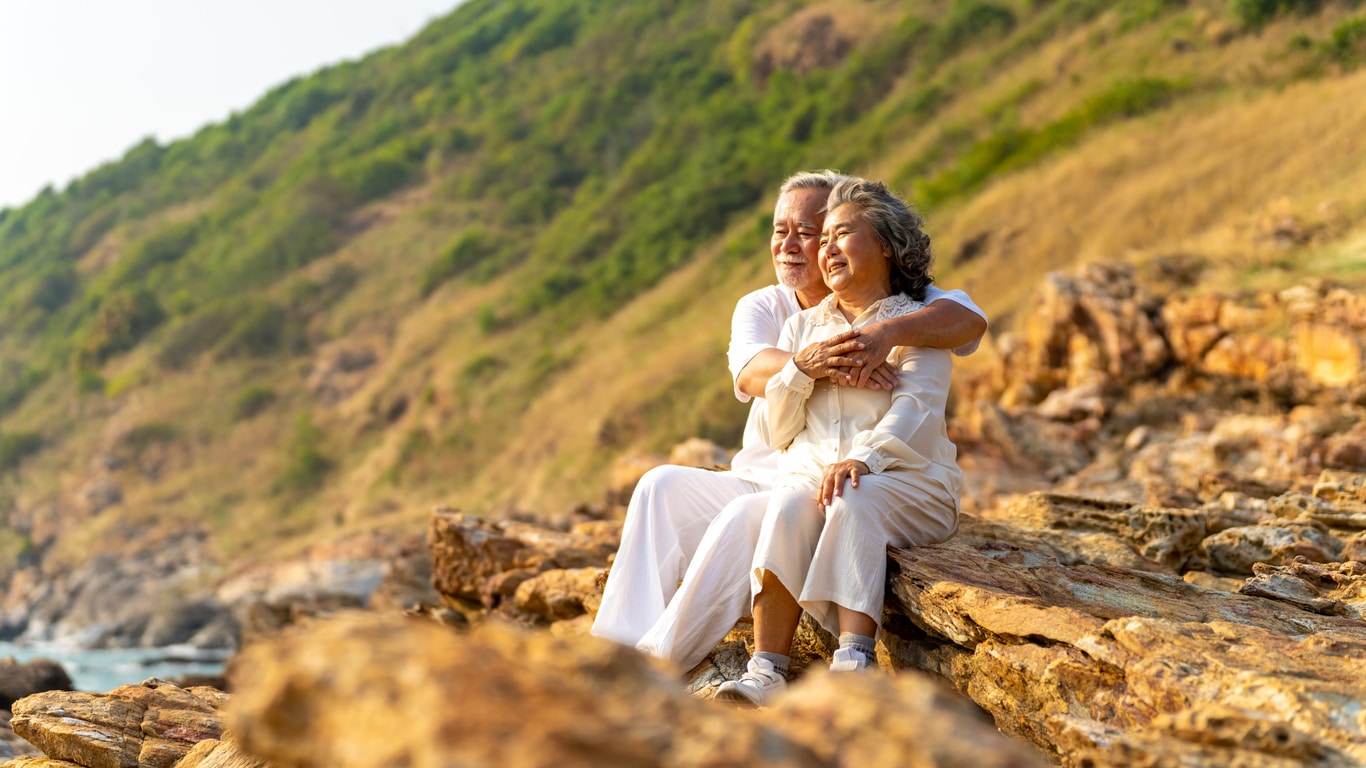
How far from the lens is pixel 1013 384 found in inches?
503

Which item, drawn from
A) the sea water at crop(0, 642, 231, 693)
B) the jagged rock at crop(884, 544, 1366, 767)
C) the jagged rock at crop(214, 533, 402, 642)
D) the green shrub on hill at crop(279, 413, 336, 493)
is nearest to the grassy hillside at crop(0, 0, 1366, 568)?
the green shrub on hill at crop(279, 413, 336, 493)

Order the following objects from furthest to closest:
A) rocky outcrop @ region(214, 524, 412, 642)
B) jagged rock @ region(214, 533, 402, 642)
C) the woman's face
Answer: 1. jagged rock @ region(214, 533, 402, 642)
2. rocky outcrop @ region(214, 524, 412, 642)
3. the woman's face

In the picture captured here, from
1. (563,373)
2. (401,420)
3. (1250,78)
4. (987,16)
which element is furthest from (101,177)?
(1250,78)

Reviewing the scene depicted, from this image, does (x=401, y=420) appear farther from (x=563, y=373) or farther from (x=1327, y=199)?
(x=1327, y=199)

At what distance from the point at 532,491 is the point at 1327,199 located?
50.4 ft

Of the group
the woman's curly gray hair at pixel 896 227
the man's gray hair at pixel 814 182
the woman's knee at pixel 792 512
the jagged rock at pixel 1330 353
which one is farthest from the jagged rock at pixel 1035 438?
the woman's knee at pixel 792 512

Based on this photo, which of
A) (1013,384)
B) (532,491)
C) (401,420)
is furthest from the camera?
(401,420)

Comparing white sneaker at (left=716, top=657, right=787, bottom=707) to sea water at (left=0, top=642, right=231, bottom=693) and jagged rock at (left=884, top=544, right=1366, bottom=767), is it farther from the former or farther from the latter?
sea water at (left=0, top=642, right=231, bottom=693)

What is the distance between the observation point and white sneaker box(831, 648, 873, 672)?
3.43 meters

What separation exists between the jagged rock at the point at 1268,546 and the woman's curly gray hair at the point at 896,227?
1952 mm

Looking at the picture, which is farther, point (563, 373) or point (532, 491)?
point (563, 373)

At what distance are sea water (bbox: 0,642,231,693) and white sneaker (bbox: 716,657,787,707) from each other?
15.8 metres

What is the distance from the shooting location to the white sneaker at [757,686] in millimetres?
3344

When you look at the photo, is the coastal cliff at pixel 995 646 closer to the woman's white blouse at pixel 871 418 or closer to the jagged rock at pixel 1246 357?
the jagged rock at pixel 1246 357
